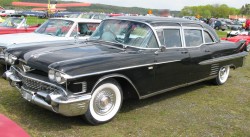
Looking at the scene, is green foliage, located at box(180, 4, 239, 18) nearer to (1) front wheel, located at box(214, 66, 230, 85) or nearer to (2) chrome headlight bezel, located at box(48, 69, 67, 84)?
(1) front wheel, located at box(214, 66, 230, 85)

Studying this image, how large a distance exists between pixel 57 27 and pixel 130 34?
367cm

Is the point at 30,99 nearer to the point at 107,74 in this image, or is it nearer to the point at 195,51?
the point at 107,74

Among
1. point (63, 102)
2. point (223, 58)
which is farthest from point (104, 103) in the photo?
point (223, 58)

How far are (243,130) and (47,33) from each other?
18.6 feet

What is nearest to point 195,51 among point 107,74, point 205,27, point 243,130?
point 205,27

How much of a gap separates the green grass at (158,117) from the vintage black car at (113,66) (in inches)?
11.6

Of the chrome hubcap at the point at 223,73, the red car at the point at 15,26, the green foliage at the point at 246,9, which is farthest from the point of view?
the green foliage at the point at 246,9

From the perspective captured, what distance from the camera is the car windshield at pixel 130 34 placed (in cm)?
510

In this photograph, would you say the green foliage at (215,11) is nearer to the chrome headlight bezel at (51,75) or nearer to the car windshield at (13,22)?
the car windshield at (13,22)

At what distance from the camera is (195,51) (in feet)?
19.6

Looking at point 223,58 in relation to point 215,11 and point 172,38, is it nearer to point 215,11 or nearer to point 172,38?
point 172,38

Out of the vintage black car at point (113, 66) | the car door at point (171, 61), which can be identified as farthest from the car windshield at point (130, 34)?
the car door at point (171, 61)

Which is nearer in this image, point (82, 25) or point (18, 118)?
point (18, 118)

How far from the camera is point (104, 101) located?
443 centimetres
